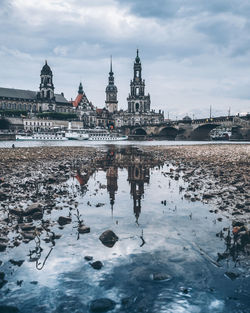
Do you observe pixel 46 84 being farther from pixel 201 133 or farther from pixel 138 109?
pixel 201 133

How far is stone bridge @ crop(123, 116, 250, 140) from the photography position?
88.4m

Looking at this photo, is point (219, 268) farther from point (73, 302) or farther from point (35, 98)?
point (35, 98)

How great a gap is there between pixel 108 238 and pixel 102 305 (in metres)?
2.19

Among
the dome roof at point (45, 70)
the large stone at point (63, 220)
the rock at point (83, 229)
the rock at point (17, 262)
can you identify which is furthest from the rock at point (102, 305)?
the dome roof at point (45, 70)

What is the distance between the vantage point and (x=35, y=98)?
160500 millimetres

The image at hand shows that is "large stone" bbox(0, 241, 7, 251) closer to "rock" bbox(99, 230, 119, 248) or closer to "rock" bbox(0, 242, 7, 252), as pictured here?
"rock" bbox(0, 242, 7, 252)

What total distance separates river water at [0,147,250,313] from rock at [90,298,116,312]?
0.22 ft

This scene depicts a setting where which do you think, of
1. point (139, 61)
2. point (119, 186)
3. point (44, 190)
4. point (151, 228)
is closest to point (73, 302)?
point (151, 228)

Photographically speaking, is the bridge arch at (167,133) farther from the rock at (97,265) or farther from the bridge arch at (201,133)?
the rock at (97,265)

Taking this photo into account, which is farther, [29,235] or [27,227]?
[27,227]

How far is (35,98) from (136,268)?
554ft

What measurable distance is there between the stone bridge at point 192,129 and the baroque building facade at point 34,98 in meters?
47.7

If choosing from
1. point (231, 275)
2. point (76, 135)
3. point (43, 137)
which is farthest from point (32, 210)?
point (76, 135)

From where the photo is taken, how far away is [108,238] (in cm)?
561
